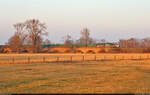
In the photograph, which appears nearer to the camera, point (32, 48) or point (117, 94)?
point (117, 94)

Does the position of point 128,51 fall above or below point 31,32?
below

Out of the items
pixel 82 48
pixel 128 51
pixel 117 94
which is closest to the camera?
pixel 117 94

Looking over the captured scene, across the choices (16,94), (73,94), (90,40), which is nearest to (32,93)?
(16,94)

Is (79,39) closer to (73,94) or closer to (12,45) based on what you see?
(12,45)

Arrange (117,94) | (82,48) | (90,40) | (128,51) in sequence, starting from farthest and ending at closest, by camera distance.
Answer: (90,40) → (82,48) → (128,51) → (117,94)

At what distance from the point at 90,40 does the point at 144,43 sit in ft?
128

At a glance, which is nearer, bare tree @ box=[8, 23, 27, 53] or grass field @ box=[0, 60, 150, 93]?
grass field @ box=[0, 60, 150, 93]

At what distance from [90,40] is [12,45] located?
5467cm

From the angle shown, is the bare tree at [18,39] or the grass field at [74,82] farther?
the bare tree at [18,39]

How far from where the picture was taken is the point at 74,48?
112312mm

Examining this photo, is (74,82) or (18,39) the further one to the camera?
(18,39)

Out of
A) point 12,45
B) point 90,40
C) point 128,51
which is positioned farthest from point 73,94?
point 90,40

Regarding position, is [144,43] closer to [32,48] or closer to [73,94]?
[32,48]

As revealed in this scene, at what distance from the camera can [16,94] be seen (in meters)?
12.1
